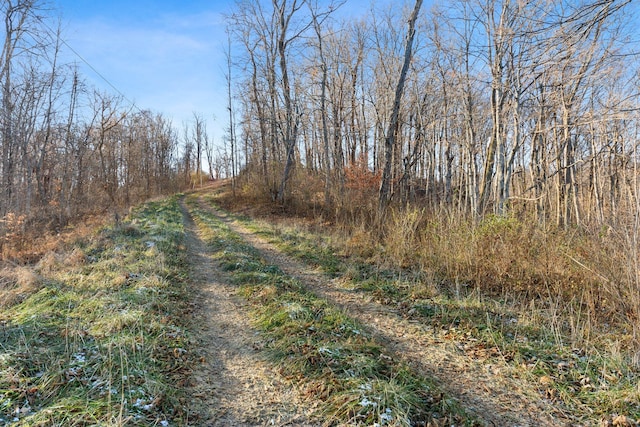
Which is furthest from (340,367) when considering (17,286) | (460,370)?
(17,286)

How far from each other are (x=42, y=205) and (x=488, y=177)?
2478 centimetres

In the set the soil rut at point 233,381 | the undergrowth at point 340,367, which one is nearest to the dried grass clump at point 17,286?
the soil rut at point 233,381

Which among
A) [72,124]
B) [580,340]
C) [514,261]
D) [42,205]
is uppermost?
[72,124]

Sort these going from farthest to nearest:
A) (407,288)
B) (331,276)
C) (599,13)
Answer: (331,276)
(407,288)
(599,13)

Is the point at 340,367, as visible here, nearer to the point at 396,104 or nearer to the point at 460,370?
the point at 460,370

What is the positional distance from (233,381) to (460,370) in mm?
2369

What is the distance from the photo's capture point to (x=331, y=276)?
263 inches

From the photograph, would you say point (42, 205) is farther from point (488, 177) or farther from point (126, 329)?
point (488, 177)

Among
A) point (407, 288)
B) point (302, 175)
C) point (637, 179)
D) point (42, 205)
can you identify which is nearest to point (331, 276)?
point (407, 288)

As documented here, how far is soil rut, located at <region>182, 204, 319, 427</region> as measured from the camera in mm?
2641

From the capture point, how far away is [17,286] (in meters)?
5.41

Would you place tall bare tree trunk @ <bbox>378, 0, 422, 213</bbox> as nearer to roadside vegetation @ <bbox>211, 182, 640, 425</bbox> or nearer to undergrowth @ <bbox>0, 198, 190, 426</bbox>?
roadside vegetation @ <bbox>211, 182, 640, 425</bbox>

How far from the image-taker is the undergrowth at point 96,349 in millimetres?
2441

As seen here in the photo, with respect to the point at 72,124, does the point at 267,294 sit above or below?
below
